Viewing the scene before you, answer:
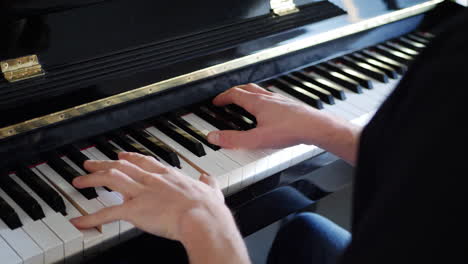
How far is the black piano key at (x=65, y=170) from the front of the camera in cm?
132

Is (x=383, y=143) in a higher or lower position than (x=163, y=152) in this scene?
higher

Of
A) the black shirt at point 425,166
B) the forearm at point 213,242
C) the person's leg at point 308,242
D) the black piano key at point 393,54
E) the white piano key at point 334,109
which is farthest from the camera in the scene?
the black piano key at point 393,54

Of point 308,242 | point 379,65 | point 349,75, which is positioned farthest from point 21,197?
point 379,65

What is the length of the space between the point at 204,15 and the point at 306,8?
0.38 metres

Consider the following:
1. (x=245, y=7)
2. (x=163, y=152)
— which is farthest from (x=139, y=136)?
(x=245, y=7)

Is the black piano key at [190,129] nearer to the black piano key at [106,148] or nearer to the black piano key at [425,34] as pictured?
the black piano key at [106,148]

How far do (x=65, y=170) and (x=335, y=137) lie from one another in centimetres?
62

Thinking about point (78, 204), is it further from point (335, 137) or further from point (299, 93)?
point (299, 93)

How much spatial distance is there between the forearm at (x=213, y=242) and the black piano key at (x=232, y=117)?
489 millimetres

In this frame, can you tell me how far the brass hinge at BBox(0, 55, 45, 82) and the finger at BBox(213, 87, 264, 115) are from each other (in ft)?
1.57

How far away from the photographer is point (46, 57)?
142 centimetres

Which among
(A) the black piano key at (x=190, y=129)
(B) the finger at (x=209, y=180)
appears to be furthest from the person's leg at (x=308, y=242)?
(B) the finger at (x=209, y=180)

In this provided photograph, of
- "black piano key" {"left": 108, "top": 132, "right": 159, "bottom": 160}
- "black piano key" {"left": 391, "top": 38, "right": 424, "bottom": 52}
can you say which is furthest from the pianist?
"black piano key" {"left": 391, "top": 38, "right": 424, "bottom": 52}

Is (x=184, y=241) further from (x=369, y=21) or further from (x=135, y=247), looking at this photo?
(x=369, y=21)
